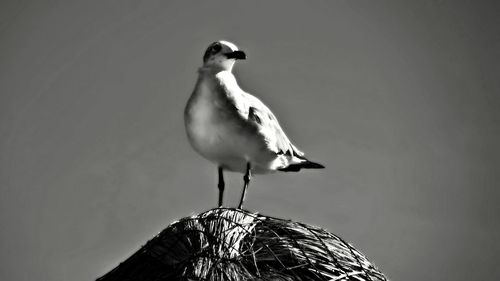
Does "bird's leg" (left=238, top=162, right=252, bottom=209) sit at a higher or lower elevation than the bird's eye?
lower

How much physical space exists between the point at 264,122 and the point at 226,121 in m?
0.11

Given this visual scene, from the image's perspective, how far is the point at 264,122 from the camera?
1383mm

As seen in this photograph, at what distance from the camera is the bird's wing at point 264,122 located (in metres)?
1.35

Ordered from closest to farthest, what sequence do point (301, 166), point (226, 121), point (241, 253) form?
1. point (241, 253)
2. point (226, 121)
3. point (301, 166)

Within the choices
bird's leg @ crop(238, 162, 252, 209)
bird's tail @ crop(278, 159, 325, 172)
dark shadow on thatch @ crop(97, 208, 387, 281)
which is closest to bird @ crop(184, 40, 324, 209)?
bird's leg @ crop(238, 162, 252, 209)

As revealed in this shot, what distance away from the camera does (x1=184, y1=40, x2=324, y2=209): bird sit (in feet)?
4.26

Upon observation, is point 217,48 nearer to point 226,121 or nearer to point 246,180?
point 226,121

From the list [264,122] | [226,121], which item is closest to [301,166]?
[264,122]

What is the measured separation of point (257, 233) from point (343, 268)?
146 millimetres

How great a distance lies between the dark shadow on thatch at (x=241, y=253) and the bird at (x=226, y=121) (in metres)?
0.24

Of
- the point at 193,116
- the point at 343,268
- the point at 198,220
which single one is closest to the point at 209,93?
the point at 193,116

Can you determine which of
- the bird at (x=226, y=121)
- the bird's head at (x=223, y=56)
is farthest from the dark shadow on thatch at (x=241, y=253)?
the bird's head at (x=223, y=56)

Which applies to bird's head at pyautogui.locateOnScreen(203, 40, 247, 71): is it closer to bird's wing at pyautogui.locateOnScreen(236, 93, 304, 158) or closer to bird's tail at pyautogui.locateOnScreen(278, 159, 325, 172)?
bird's wing at pyautogui.locateOnScreen(236, 93, 304, 158)

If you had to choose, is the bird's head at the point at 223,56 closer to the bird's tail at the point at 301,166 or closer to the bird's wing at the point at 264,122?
the bird's wing at the point at 264,122
